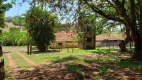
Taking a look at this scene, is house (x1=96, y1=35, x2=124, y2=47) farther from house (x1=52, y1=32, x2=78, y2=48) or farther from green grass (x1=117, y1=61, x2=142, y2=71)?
green grass (x1=117, y1=61, x2=142, y2=71)

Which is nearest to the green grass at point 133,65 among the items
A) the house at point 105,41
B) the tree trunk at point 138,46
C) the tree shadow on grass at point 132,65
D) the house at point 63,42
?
the tree shadow on grass at point 132,65

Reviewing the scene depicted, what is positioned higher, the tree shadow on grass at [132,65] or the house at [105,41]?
the house at [105,41]

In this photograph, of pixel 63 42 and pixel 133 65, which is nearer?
pixel 133 65

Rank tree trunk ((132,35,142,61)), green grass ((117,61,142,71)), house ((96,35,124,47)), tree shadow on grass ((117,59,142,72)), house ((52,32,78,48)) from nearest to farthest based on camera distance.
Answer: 1. green grass ((117,61,142,71))
2. tree shadow on grass ((117,59,142,72))
3. tree trunk ((132,35,142,61))
4. house ((52,32,78,48))
5. house ((96,35,124,47))

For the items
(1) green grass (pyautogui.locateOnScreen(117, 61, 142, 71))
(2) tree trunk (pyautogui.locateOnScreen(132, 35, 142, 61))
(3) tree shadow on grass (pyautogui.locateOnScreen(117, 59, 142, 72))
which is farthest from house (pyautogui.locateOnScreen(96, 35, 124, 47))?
(1) green grass (pyautogui.locateOnScreen(117, 61, 142, 71))

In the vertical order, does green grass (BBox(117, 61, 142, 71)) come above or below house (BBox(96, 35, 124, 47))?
below

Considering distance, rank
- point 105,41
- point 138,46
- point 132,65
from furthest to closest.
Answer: point 105,41, point 138,46, point 132,65

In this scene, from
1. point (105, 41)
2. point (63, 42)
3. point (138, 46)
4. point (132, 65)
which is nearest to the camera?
point (132, 65)

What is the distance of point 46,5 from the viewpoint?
72.6ft

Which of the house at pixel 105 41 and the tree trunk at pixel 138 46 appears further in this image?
the house at pixel 105 41

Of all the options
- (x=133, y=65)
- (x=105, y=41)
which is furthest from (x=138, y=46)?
(x=105, y=41)

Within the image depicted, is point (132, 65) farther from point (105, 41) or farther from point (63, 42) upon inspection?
point (105, 41)

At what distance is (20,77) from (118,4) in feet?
38.0

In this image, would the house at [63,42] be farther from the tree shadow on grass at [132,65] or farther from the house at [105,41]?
the tree shadow on grass at [132,65]
